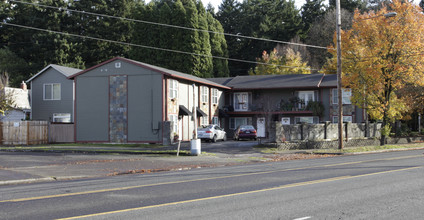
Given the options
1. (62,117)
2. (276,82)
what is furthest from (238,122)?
(62,117)

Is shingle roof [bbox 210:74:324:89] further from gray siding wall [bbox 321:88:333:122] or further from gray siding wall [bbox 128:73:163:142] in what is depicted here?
gray siding wall [bbox 128:73:163:142]

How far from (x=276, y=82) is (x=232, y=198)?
35.2m

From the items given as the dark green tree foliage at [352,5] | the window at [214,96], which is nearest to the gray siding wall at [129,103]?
the window at [214,96]

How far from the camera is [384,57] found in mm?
30047

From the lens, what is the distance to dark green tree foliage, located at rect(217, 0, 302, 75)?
67312 mm

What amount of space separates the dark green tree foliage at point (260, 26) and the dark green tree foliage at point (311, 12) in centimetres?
206

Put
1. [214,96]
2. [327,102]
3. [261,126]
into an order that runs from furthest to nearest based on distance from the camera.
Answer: [261,126], [327,102], [214,96]

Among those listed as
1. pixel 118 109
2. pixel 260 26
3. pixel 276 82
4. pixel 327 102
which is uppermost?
pixel 260 26

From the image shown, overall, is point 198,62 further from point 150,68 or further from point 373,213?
point 373,213

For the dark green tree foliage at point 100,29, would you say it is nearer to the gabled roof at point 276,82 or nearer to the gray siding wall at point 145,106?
the gabled roof at point 276,82

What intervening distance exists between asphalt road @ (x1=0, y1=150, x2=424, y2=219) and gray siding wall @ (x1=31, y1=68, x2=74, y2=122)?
31.1 metres

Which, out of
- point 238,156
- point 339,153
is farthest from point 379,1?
point 238,156

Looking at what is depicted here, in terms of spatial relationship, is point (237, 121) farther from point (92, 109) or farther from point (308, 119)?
point (92, 109)

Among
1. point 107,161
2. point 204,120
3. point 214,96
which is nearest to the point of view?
point 107,161
